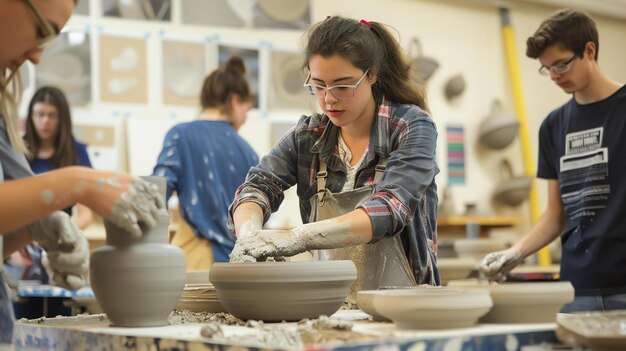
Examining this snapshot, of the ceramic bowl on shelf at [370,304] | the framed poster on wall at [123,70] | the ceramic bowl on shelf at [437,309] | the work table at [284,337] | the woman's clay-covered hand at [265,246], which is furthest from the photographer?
the framed poster on wall at [123,70]

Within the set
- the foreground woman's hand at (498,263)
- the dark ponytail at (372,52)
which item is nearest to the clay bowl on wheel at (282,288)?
the dark ponytail at (372,52)

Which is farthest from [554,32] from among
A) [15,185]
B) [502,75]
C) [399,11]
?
[502,75]

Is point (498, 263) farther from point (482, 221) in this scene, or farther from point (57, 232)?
point (482, 221)

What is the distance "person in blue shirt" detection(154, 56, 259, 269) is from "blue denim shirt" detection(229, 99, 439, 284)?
1.42m

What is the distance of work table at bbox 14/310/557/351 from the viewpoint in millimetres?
1453

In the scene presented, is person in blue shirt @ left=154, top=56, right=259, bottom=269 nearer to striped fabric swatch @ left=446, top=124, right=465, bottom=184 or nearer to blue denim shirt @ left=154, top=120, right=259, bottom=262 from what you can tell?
blue denim shirt @ left=154, top=120, right=259, bottom=262

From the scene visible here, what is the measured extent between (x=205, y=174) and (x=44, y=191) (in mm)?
2608

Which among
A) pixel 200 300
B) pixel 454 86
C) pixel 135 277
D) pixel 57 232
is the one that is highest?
pixel 454 86

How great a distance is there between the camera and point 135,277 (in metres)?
1.82

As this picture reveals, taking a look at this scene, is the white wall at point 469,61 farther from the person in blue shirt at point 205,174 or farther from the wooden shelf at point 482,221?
the person in blue shirt at point 205,174

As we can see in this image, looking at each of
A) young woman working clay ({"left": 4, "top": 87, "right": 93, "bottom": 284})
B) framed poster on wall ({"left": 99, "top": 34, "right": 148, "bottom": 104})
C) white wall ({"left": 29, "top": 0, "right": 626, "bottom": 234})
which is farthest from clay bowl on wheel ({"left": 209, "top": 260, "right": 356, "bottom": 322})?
white wall ({"left": 29, "top": 0, "right": 626, "bottom": 234})

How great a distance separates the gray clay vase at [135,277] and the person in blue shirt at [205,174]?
223cm

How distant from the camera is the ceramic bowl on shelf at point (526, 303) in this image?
169cm

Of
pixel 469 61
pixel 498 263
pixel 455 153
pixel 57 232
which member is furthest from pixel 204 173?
pixel 469 61
